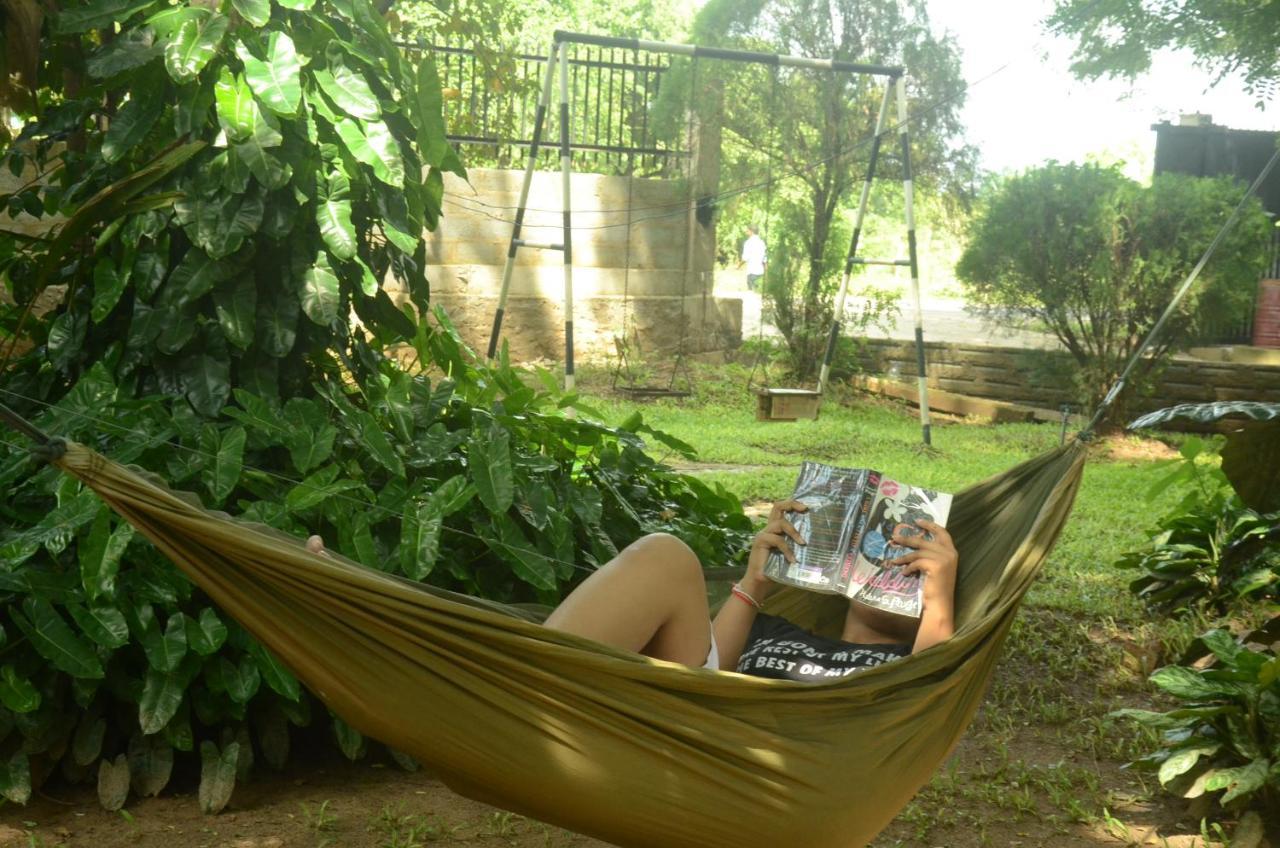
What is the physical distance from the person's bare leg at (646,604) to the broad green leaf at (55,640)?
2.76ft

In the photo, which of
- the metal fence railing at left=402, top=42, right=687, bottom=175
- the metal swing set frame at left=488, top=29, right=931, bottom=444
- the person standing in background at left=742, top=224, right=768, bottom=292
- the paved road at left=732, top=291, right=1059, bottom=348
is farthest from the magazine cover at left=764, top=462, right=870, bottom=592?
the person standing in background at left=742, top=224, right=768, bottom=292

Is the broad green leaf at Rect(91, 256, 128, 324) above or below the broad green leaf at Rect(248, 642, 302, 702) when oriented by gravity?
above

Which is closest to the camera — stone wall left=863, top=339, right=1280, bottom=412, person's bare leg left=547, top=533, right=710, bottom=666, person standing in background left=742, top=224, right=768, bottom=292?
person's bare leg left=547, top=533, right=710, bottom=666

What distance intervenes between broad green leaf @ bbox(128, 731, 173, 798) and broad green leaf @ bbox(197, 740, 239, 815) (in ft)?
0.20

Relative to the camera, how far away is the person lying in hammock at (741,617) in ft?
6.29

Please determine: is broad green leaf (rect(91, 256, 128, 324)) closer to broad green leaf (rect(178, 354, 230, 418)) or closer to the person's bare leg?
broad green leaf (rect(178, 354, 230, 418))

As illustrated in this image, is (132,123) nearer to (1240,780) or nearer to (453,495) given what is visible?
(453,495)

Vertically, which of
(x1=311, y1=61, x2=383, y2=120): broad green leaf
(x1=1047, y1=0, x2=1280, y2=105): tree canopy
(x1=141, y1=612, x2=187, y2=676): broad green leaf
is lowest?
(x1=141, y1=612, x2=187, y2=676): broad green leaf

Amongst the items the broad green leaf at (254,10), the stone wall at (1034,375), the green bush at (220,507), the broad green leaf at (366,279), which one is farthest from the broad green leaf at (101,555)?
the stone wall at (1034,375)

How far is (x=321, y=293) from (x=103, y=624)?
76cm

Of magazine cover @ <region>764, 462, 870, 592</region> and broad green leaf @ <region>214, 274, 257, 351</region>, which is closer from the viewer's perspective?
magazine cover @ <region>764, 462, 870, 592</region>

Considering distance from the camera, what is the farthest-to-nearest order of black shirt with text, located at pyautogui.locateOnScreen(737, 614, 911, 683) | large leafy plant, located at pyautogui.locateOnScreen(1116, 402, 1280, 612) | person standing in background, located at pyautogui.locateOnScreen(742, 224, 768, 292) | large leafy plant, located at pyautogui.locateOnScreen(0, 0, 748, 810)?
person standing in background, located at pyautogui.locateOnScreen(742, 224, 768, 292) → large leafy plant, located at pyautogui.locateOnScreen(1116, 402, 1280, 612) → large leafy plant, located at pyautogui.locateOnScreen(0, 0, 748, 810) → black shirt with text, located at pyautogui.locateOnScreen(737, 614, 911, 683)

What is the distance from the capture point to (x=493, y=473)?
252 cm

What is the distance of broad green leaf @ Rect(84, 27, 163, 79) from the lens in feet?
8.02
